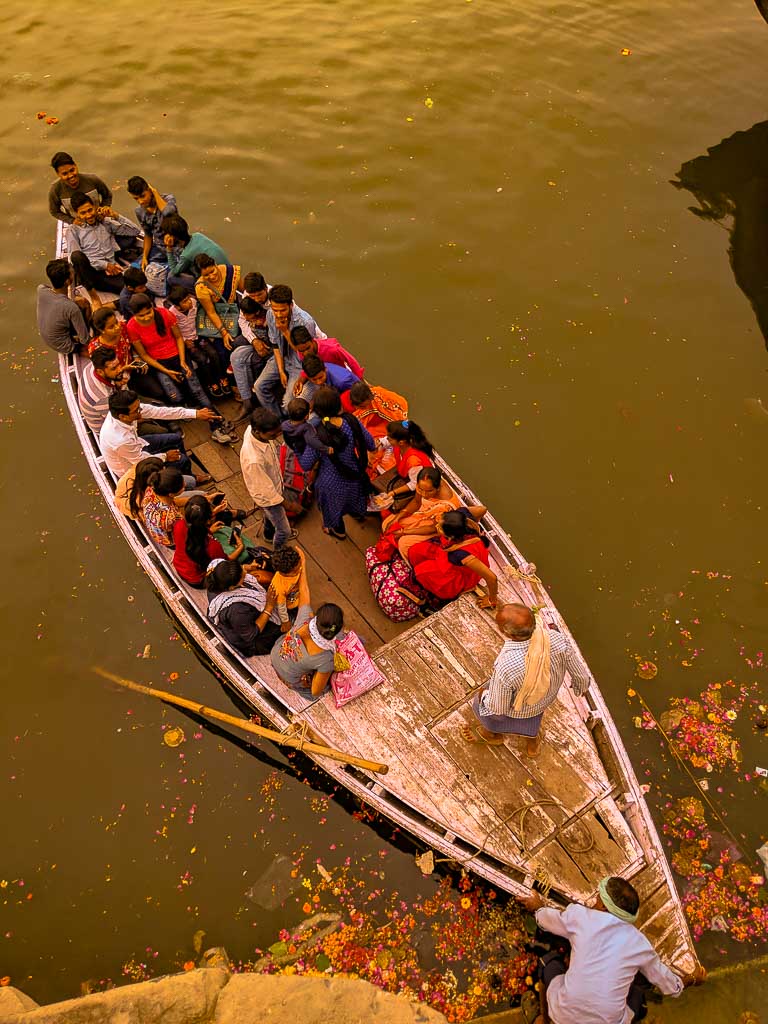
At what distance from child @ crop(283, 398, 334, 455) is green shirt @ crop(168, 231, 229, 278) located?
3201 mm

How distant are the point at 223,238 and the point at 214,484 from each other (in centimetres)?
743

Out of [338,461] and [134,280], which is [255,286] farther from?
[338,461]

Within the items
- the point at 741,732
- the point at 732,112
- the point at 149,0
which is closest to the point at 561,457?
the point at 741,732

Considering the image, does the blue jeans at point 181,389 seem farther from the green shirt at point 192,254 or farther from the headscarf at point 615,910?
the headscarf at point 615,910

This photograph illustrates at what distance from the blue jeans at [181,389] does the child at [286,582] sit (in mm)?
3497

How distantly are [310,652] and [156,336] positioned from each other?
16.3ft

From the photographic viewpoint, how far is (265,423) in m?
6.46

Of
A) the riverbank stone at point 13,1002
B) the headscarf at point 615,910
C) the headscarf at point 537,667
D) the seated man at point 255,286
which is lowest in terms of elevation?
the riverbank stone at point 13,1002

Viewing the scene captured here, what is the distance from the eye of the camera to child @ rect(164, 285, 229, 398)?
8438 millimetres

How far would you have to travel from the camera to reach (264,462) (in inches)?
270

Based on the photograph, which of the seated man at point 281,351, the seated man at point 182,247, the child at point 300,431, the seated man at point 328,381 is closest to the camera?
the child at point 300,431

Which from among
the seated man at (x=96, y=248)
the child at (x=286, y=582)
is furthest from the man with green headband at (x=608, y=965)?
the seated man at (x=96, y=248)

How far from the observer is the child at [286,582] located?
6.29 m

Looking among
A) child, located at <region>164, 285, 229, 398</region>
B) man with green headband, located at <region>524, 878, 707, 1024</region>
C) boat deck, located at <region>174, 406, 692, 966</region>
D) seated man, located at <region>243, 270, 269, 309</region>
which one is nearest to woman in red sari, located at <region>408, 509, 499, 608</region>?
boat deck, located at <region>174, 406, 692, 966</region>
